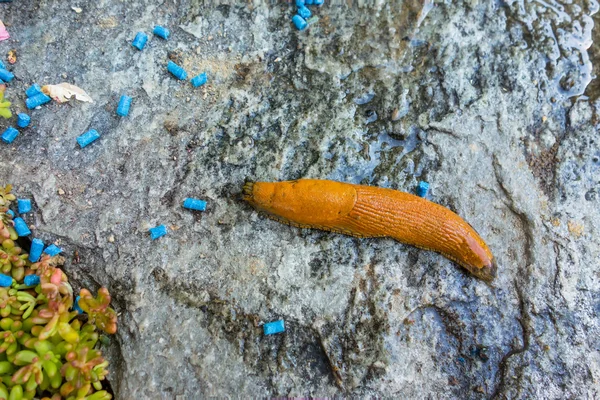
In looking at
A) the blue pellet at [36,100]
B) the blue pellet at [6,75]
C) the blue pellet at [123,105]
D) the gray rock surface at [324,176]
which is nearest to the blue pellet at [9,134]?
the gray rock surface at [324,176]

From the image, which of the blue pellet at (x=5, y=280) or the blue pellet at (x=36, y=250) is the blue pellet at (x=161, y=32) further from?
the blue pellet at (x=5, y=280)

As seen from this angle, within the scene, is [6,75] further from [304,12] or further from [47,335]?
[304,12]

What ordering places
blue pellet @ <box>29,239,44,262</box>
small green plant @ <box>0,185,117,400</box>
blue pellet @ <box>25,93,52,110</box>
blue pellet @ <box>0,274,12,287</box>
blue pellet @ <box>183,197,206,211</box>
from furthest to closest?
blue pellet @ <box>25,93,52,110</box>, blue pellet @ <box>183,197,206,211</box>, blue pellet @ <box>29,239,44,262</box>, blue pellet @ <box>0,274,12,287</box>, small green plant @ <box>0,185,117,400</box>

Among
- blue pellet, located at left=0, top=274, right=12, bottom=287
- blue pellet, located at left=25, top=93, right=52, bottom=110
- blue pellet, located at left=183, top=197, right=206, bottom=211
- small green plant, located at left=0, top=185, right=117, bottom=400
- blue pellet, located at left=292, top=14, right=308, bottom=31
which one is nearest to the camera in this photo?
small green plant, located at left=0, top=185, right=117, bottom=400

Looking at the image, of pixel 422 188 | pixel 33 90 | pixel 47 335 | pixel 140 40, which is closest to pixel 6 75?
pixel 33 90

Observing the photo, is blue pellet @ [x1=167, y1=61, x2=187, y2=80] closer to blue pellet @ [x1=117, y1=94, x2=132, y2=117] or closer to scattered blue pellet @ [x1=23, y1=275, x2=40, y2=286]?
blue pellet @ [x1=117, y1=94, x2=132, y2=117]

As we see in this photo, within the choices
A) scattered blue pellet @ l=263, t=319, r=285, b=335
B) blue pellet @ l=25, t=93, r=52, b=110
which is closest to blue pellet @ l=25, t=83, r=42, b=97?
blue pellet @ l=25, t=93, r=52, b=110
